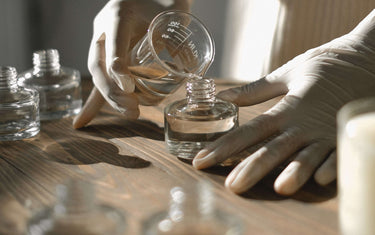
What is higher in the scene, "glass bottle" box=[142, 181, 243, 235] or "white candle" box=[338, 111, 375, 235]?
"white candle" box=[338, 111, 375, 235]

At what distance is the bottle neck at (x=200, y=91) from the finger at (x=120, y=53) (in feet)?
0.51

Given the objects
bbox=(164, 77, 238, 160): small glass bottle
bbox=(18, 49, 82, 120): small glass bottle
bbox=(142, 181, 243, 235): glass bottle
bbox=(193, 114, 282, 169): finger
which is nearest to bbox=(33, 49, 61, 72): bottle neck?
bbox=(18, 49, 82, 120): small glass bottle

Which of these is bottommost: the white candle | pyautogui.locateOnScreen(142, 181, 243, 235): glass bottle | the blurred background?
the blurred background

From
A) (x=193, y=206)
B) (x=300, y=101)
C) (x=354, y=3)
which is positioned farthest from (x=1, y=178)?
(x=354, y=3)

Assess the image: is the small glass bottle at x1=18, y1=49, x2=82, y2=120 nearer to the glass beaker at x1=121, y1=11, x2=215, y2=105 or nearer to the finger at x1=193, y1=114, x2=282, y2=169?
the glass beaker at x1=121, y1=11, x2=215, y2=105

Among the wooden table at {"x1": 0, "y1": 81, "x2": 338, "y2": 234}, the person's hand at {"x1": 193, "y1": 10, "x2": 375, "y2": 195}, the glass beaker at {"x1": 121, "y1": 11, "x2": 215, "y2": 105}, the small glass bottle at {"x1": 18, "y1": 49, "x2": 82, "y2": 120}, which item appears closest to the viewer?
the wooden table at {"x1": 0, "y1": 81, "x2": 338, "y2": 234}

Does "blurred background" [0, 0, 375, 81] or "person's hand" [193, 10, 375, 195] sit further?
"blurred background" [0, 0, 375, 81]

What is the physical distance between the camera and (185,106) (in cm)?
93

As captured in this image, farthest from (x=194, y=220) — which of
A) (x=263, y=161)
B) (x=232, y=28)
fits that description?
(x=232, y=28)

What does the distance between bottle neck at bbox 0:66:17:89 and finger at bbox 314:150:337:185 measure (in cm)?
63

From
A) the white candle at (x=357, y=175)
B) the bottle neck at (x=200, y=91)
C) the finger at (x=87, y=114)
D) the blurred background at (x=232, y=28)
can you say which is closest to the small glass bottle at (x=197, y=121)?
the bottle neck at (x=200, y=91)

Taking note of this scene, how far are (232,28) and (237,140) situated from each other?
1256mm

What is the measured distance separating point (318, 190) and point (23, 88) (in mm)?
643

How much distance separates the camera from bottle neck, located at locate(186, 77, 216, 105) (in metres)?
0.89
